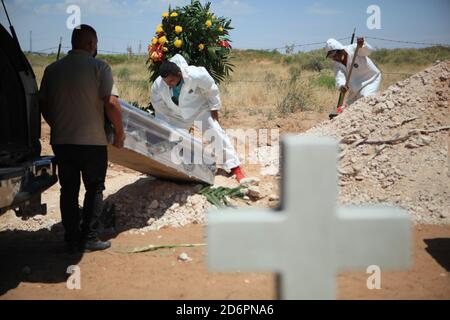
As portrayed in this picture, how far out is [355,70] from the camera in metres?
8.78

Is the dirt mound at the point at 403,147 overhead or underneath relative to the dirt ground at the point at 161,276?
overhead

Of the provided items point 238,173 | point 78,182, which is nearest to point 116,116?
point 78,182

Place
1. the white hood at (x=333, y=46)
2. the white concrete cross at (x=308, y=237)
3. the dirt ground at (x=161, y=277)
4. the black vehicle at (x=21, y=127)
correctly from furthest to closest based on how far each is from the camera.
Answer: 1. the white hood at (x=333, y=46)
2. the black vehicle at (x=21, y=127)
3. the dirt ground at (x=161, y=277)
4. the white concrete cross at (x=308, y=237)

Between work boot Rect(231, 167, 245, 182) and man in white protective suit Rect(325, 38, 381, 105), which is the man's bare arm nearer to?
work boot Rect(231, 167, 245, 182)

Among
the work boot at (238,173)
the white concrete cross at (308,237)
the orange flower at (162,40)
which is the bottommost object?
the work boot at (238,173)

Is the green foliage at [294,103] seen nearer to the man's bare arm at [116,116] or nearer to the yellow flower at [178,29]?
the yellow flower at [178,29]

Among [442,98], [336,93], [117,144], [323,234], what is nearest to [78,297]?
[117,144]

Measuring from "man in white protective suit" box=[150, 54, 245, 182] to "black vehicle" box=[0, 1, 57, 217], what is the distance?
7.31 ft

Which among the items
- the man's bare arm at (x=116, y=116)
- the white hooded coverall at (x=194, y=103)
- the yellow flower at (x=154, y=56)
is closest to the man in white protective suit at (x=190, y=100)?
the white hooded coverall at (x=194, y=103)

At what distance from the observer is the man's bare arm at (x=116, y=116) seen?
4.25 meters

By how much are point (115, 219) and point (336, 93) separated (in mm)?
11079

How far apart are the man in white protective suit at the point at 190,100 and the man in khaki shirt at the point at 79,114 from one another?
6.78 feet

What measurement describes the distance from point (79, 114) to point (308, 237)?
118 inches

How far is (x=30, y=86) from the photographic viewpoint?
4.32m
